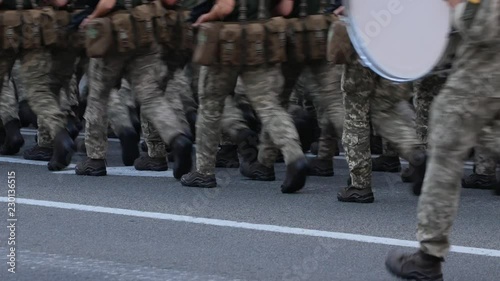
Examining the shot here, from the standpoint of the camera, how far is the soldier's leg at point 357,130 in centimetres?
771

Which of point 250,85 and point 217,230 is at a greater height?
point 250,85

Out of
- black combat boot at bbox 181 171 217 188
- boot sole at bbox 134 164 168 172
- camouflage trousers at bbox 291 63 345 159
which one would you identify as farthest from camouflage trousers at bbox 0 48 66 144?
camouflage trousers at bbox 291 63 345 159

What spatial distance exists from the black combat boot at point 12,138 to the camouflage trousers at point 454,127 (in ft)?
18.1

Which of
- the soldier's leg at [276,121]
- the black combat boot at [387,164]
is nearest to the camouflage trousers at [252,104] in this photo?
the soldier's leg at [276,121]

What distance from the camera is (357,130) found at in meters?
7.84

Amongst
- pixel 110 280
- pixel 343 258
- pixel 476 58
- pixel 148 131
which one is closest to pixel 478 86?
pixel 476 58

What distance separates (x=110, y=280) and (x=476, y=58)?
1964mm

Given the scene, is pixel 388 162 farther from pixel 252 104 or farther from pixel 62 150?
pixel 62 150

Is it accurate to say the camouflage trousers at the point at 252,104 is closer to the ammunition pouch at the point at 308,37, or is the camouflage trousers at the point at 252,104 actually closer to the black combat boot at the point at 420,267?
the ammunition pouch at the point at 308,37

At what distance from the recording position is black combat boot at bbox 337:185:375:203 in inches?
317

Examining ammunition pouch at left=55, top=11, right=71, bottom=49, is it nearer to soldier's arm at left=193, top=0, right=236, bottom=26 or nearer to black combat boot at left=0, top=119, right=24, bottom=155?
black combat boot at left=0, top=119, right=24, bottom=155

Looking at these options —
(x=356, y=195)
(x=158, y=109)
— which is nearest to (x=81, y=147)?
(x=158, y=109)

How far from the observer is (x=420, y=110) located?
29.7 feet

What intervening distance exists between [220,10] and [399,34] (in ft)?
7.52
